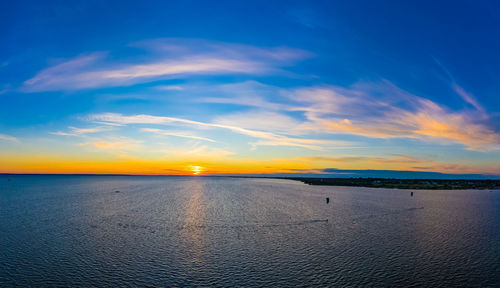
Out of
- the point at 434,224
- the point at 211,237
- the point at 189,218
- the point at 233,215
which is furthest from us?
the point at 233,215

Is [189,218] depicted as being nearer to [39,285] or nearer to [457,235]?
[39,285]

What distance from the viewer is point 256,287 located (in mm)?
20547

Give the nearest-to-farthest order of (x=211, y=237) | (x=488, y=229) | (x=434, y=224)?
1. (x=211, y=237)
2. (x=488, y=229)
3. (x=434, y=224)

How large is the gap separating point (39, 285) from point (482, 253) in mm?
Result: 40069

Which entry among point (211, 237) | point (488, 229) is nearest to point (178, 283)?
point (211, 237)

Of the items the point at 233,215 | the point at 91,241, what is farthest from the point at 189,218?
the point at 91,241

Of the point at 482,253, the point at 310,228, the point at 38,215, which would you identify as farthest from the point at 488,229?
the point at 38,215

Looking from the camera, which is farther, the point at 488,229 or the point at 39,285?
the point at 488,229

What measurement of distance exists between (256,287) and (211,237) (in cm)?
1650

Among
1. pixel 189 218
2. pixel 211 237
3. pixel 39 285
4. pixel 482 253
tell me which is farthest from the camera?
pixel 189 218

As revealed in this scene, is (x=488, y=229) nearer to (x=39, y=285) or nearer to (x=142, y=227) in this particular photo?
(x=142, y=227)

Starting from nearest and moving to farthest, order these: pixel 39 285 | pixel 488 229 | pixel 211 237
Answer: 1. pixel 39 285
2. pixel 211 237
3. pixel 488 229

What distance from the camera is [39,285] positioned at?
20469 millimetres

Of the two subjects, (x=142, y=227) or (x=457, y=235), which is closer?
(x=457, y=235)
